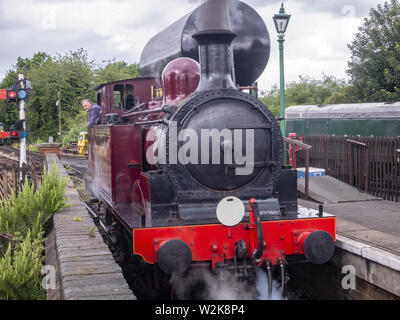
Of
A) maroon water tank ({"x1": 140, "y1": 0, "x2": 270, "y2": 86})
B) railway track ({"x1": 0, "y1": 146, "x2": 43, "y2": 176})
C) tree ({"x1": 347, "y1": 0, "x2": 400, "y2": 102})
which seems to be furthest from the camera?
tree ({"x1": 347, "y1": 0, "x2": 400, "y2": 102})

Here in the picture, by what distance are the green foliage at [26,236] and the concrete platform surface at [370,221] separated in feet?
11.3

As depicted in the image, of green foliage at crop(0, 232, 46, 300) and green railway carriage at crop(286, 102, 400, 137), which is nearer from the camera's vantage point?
green foliage at crop(0, 232, 46, 300)

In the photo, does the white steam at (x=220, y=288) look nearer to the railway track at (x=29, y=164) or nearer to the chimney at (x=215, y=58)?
the chimney at (x=215, y=58)

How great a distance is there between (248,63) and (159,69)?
1.33m

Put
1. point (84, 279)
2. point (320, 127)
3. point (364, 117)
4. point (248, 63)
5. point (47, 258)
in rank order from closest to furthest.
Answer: point (84, 279)
point (47, 258)
point (248, 63)
point (364, 117)
point (320, 127)

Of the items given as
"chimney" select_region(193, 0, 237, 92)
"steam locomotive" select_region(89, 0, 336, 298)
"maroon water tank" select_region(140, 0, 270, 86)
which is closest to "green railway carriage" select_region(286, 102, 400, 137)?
"maroon water tank" select_region(140, 0, 270, 86)

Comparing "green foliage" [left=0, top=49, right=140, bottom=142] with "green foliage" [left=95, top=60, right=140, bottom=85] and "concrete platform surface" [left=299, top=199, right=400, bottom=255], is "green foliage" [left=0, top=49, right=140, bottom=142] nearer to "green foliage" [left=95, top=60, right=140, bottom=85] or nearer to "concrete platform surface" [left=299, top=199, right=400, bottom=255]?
"green foliage" [left=95, top=60, right=140, bottom=85]

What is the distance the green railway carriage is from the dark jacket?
8863 mm

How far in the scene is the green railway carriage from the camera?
540 inches

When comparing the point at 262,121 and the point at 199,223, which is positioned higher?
the point at 262,121

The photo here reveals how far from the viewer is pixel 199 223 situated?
4.48 meters
